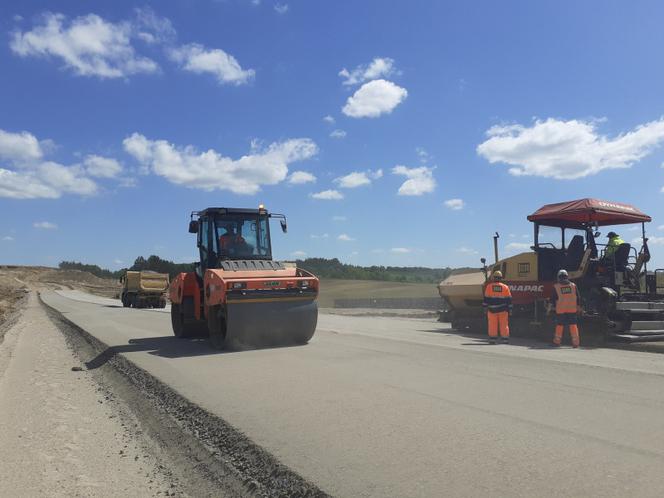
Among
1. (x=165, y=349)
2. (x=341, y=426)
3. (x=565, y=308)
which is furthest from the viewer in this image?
(x=565, y=308)

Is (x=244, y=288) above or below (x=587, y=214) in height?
below

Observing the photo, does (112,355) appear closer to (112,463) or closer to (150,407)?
(150,407)

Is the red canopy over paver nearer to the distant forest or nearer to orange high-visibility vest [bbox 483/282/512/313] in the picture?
orange high-visibility vest [bbox 483/282/512/313]

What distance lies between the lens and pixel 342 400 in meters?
5.99

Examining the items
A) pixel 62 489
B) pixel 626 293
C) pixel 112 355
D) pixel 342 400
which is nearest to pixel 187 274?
pixel 112 355

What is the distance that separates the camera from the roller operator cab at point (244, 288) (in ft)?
33.3

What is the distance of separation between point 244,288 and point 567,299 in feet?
22.3

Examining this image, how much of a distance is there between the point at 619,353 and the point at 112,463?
9.38 m

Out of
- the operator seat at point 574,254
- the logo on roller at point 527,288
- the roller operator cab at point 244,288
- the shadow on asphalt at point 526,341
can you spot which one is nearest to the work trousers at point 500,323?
the shadow on asphalt at point 526,341

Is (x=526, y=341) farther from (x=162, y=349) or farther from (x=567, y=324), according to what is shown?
(x=162, y=349)

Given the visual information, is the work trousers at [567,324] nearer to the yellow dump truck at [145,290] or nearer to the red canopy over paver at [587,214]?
the red canopy over paver at [587,214]

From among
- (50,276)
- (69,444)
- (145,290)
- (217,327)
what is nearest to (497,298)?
(217,327)

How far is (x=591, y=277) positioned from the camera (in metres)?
12.8

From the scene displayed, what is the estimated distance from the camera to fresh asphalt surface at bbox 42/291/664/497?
3.71 m
